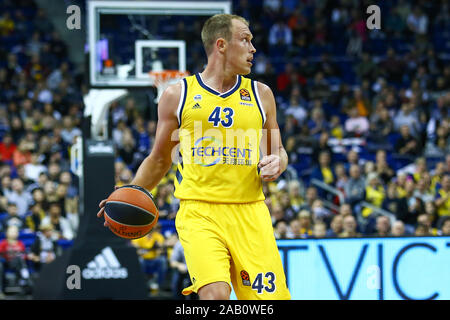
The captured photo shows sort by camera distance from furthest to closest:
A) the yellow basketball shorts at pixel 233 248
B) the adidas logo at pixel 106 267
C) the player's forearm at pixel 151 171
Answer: the adidas logo at pixel 106 267 → the player's forearm at pixel 151 171 → the yellow basketball shorts at pixel 233 248

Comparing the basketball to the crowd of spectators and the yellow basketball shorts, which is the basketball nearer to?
the yellow basketball shorts

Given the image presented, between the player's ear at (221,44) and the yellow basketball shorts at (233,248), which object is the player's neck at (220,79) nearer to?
the player's ear at (221,44)

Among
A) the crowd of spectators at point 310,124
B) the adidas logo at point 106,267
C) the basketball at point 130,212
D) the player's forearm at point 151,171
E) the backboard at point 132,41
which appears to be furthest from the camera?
the crowd of spectators at point 310,124

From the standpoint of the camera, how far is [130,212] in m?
5.13

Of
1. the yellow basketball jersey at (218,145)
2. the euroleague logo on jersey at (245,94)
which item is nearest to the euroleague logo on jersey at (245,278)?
the yellow basketball jersey at (218,145)

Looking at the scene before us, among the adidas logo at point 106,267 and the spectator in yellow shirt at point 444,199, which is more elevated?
the spectator in yellow shirt at point 444,199

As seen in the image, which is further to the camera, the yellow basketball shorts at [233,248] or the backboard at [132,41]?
the backboard at [132,41]

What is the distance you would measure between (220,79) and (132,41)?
6.07 m

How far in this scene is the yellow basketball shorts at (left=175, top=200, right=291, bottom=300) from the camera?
4805 mm

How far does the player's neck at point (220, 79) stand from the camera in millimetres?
5199

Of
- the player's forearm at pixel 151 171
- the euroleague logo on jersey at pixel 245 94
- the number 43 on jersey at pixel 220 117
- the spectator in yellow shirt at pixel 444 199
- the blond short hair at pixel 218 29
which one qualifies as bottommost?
the spectator in yellow shirt at pixel 444 199

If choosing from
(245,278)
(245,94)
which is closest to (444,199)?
(245,94)

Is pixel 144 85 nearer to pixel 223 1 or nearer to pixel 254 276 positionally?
pixel 223 1

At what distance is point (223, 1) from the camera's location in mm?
10977
